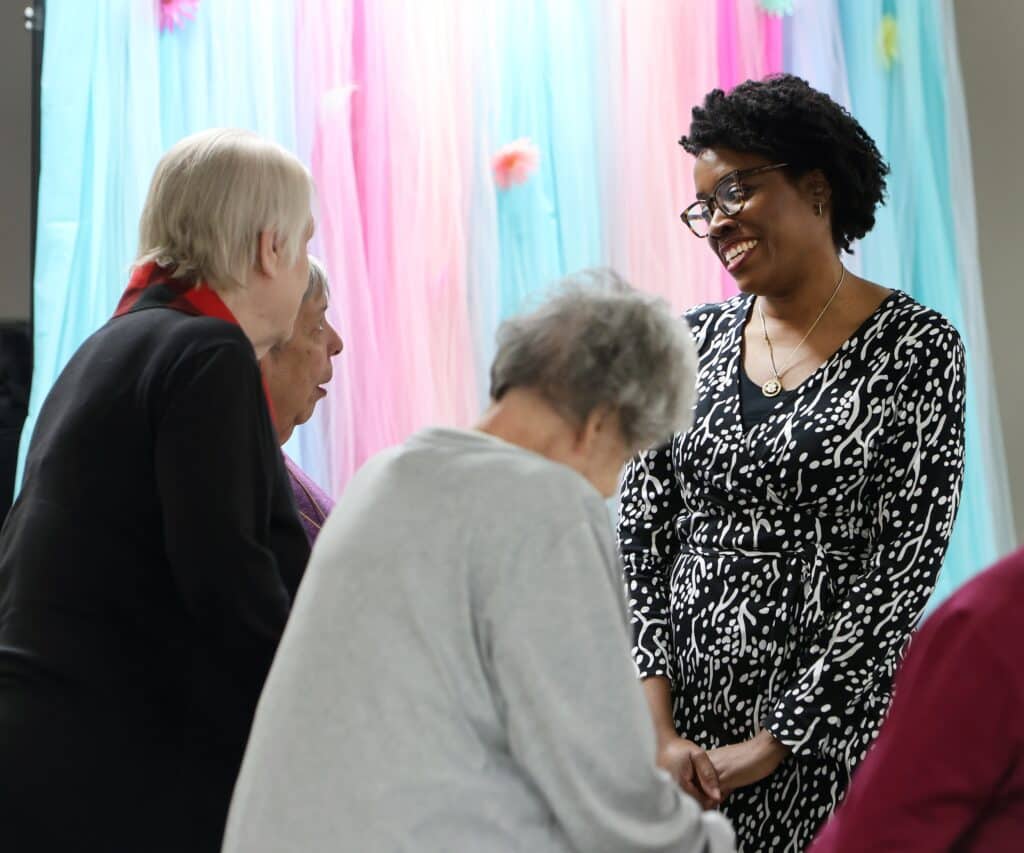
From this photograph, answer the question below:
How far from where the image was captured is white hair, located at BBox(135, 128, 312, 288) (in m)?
1.77

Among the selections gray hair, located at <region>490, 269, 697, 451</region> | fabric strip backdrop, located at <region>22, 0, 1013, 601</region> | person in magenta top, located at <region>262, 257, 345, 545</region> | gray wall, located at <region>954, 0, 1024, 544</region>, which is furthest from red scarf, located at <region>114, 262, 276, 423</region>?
gray wall, located at <region>954, 0, 1024, 544</region>

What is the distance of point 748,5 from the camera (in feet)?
10.3

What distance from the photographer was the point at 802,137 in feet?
7.11

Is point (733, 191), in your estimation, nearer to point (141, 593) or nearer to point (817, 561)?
point (817, 561)

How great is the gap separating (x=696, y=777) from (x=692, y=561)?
31 centimetres

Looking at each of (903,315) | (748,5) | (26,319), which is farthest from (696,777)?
(748,5)

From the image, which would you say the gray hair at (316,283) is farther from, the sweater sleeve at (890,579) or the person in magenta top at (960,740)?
the person in magenta top at (960,740)

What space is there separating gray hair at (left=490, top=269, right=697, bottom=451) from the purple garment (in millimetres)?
871

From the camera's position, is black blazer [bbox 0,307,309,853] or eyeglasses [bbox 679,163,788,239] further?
eyeglasses [bbox 679,163,788,239]

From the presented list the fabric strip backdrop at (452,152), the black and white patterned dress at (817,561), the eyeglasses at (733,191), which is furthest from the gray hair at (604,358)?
the fabric strip backdrop at (452,152)

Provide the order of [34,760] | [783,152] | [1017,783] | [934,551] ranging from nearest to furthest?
[1017,783] < [34,760] < [934,551] < [783,152]

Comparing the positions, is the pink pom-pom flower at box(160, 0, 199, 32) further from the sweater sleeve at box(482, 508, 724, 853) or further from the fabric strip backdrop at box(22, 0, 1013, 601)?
the sweater sleeve at box(482, 508, 724, 853)

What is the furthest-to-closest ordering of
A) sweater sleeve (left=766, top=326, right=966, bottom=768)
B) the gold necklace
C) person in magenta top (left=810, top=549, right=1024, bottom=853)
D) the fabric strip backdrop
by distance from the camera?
1. the fabric strip backdrop
2. the gold necklace
3. sweater sleeve (left=766, top=326, right=966, bottom=768)
4. person in magenta top (left=810, top=549, right=1024, bottom=853)

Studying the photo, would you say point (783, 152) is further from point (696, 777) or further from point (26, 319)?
point (26, 319)
